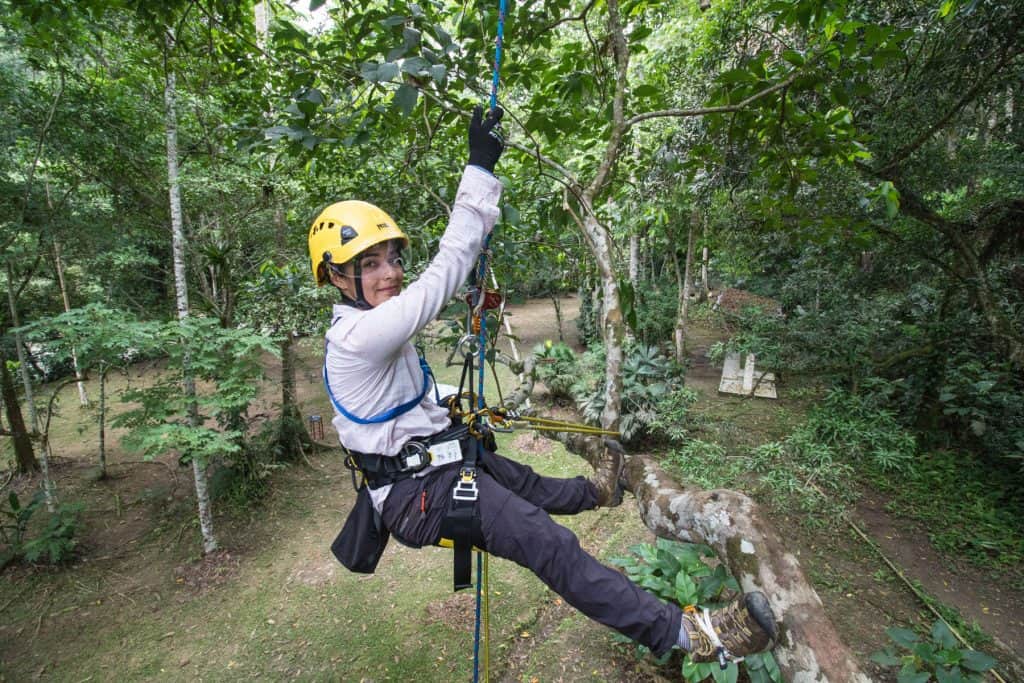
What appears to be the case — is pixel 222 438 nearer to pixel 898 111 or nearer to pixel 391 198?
pixel 391 198

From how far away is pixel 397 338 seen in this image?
5.46 feet

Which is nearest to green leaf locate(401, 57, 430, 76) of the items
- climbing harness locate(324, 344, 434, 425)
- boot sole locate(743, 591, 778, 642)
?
climbing harness locate(324, 344, 434, 425)

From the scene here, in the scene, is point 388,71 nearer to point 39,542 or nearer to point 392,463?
point 392,463

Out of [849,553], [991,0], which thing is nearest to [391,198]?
[991,0]

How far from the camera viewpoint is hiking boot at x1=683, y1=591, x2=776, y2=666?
1.70m

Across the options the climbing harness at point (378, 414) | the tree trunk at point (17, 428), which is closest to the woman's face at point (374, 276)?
the climbing harness at point (378, 414)

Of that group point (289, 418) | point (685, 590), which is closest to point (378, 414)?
point (685, 590)

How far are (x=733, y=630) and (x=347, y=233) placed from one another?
2137 mm

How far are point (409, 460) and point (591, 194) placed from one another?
1.57m

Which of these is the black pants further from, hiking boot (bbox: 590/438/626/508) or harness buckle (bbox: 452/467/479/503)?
hiking boot (bbox: 590/438/626/508)

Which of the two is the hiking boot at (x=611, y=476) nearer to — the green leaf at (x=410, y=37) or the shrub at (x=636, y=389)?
the green leaf at (x=410, y=37)

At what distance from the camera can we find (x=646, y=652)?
120 inches

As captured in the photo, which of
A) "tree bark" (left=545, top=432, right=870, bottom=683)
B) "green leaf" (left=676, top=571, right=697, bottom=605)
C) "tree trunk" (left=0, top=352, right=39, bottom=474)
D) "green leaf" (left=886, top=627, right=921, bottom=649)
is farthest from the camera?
"tree trunk" (left=0, top=352, right=39, bottom=474)

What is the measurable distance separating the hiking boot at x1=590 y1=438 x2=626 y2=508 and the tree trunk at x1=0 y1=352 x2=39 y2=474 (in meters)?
7.33
